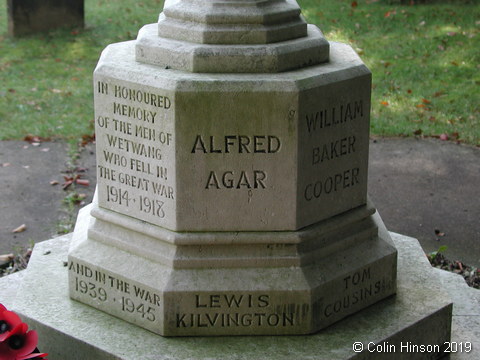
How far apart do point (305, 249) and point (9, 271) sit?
2425 mm

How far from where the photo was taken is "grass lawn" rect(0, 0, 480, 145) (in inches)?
339

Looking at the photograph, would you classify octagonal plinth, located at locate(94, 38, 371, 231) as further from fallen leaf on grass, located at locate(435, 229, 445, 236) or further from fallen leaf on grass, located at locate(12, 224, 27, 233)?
fallen leaf on grass, located at locate(12, 224, 27, 233)

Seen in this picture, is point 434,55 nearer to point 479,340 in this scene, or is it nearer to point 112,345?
point 479,340

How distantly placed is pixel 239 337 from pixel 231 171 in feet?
2.47

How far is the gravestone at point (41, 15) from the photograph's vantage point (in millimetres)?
11758

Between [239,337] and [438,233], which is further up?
[239,337]

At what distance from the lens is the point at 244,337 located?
3904 mm

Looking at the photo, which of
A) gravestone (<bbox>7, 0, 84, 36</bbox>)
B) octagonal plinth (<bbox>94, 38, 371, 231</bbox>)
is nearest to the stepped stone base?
octagonal plinth (<bbox>94, 38, 371, 231</bbox>)

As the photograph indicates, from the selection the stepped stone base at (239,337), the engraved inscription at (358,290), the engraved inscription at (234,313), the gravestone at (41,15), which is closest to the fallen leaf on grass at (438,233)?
the stepped stone base at (239,337)

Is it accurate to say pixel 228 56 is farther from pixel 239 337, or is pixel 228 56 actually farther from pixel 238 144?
pixel 239 337

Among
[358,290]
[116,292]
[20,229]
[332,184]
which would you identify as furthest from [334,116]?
[20,229]

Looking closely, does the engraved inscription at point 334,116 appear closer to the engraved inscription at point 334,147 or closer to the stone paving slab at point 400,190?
the engraved inscription at point 334,147

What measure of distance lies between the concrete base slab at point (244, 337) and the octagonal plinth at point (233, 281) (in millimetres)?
65

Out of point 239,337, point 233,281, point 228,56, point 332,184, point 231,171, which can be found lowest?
point 239,337
